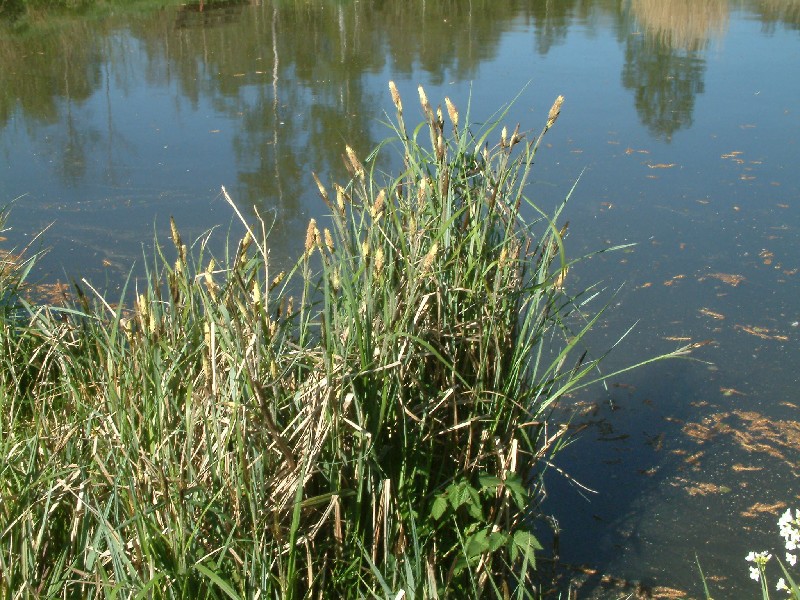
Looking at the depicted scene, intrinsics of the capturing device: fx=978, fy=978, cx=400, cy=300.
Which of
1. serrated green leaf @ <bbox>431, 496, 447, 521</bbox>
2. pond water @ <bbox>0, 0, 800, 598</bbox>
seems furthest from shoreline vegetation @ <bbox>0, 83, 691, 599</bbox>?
pond water @ <bbox>0, 0, 800, 598</bbox>

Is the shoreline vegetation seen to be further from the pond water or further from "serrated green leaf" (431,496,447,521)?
the pond water

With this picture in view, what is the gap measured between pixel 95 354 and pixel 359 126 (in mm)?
4747

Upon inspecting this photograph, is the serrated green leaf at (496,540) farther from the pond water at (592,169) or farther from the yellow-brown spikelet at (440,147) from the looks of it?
the yellow-brown spikelet at (440,147)

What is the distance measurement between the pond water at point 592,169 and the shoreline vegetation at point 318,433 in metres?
0.75

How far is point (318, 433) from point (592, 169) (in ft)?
15.6

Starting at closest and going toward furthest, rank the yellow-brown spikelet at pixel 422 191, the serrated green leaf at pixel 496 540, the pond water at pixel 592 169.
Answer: the serrated green leaf at pixel 496 540
the yellow-brown spikelet at pixel 422 191
the pond water at pixel 592 169

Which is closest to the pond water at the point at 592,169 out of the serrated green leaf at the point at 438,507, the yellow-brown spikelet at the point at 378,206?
the serrated green leaf at the point at 438,507

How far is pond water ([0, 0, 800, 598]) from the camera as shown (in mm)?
3529

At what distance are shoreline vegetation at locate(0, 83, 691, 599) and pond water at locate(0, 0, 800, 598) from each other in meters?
0.75

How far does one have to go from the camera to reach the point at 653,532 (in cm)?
331

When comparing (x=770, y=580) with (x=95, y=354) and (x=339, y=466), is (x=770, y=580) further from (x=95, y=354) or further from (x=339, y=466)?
(x=95, y=354)

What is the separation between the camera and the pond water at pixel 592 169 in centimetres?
353

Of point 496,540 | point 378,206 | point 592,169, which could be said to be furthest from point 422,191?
point 592,169

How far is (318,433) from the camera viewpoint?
2184 millimetres
